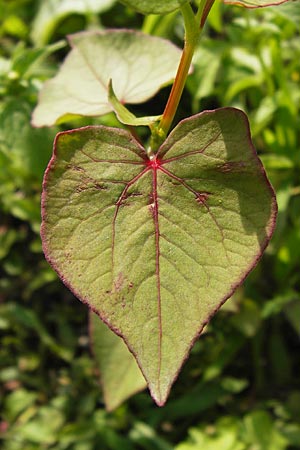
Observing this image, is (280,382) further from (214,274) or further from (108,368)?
(214,274)

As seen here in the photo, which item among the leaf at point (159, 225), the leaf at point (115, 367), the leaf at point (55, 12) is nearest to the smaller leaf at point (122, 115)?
the leaf at point (159, 225)

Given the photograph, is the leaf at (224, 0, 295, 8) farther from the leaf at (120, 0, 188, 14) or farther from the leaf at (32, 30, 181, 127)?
the leaf at (32, 30, 181, 127)

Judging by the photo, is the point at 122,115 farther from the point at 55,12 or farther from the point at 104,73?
the point at 55,12

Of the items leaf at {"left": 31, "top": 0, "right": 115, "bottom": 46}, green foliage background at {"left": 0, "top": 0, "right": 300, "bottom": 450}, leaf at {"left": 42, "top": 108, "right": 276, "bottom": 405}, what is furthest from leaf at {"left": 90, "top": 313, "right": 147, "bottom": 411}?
leaf at {"left": 31, "top": 0, "right": 115, "bottom": 46}

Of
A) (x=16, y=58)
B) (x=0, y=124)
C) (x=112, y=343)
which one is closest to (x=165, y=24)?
(x=16, y=58)

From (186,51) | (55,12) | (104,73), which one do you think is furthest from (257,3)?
(55,12)

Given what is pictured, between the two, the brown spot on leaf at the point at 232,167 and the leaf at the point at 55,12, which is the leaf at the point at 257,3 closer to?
the brown spot on leaf at the point at 232,167
